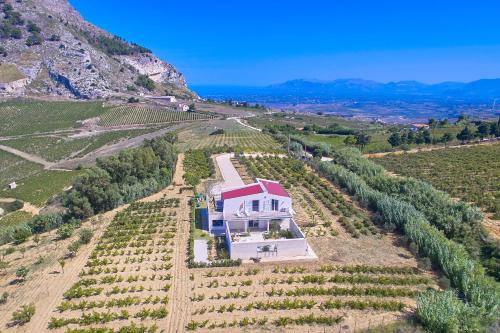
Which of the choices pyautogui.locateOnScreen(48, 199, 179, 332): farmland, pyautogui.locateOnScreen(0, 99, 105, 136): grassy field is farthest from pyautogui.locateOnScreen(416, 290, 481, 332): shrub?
pyautogui.locateOnScreen(0, 99, 105, 136): grassy field

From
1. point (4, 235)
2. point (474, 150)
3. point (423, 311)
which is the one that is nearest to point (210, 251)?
point (423, 311)

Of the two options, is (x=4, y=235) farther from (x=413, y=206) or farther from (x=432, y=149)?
(x=432, y=149)

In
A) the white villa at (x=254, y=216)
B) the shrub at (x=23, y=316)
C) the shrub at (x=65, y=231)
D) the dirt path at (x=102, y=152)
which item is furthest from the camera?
the dirt path at (x=102, y=152)

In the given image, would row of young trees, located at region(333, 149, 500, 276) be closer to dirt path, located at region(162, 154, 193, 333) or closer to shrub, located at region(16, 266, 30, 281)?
dirt path, located at region(162, 154, 193, 333)

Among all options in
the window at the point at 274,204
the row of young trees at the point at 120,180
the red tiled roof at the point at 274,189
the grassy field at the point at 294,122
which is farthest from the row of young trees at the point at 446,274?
the grassy field at the point at 294,122

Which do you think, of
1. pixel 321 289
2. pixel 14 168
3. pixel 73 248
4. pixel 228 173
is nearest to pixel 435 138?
pixel 228 173

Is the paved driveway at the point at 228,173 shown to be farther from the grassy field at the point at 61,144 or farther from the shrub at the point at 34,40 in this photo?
the shrub at the point at 34,40
